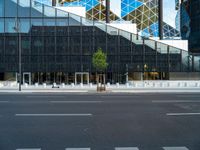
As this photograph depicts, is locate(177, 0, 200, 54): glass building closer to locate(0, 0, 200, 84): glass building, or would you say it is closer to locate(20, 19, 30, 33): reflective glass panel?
locate(0, 0, 200, 84): glass building

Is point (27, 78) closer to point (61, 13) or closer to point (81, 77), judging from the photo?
point (81, 77)

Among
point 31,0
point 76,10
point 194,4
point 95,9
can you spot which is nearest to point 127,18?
point 95,9

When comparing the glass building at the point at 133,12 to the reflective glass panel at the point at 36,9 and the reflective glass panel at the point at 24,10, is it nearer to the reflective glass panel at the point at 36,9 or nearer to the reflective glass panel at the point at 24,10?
the reflective glass panel at the point at 36,9

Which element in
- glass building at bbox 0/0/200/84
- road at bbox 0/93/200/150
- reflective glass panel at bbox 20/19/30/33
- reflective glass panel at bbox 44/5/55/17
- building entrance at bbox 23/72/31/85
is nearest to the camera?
road at bbox 0/93/200/150

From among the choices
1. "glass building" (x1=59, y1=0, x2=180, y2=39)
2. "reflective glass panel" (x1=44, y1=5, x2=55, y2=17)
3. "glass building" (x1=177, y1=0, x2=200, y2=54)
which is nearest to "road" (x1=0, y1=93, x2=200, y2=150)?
"reflective glass panel" (x1=44, y1=5, x2=55, y2=17)

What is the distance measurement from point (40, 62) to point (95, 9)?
27.9m

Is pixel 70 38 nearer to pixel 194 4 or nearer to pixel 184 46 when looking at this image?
pixel 184 46

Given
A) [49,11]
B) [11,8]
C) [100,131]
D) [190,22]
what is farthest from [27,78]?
[190,22]

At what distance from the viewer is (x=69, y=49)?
56312 millimetres

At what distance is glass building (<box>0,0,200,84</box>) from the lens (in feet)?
184

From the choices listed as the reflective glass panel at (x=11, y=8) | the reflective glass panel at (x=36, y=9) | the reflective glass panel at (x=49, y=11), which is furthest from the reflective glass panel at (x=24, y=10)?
the reflective glass panel at (x=49, y=11)

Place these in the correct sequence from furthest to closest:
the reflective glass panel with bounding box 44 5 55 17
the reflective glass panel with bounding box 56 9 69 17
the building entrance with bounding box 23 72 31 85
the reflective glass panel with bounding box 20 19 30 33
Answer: the reflective glass panel with bounding box 56 9 69 17
the reflective glass panel with bounding box 44 5 55 17
the building entrance with bounding box 23 72 31 85
the reflective glass panel with bounding box 20 19 30 33

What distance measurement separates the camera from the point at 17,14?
56.1 meters

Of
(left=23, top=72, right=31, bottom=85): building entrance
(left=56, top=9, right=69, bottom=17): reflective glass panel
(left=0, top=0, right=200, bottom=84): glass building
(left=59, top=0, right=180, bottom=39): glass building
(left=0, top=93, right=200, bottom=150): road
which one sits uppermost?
(left=59, top=0, right=180, bottom=39): glass building
